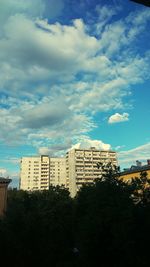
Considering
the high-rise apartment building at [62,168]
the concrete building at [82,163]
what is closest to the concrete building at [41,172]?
the high-rise apartment building at [62,168]

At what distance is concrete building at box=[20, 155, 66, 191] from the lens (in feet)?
457

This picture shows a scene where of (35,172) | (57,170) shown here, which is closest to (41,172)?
(35,172)

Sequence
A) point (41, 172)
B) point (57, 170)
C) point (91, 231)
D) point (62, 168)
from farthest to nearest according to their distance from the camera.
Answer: point (62, 168) < point (57, 170) < point (41, 172) < point (91, 231)

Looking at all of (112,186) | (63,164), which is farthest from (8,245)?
(63,164)

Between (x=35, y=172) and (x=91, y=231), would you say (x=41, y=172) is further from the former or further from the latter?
(x=91, y=231)

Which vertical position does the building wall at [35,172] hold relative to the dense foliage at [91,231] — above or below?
above

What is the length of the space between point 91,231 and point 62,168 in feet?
458

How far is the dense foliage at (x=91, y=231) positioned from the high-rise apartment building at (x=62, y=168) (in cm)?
11372

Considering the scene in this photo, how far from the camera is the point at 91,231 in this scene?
8422 millimetres

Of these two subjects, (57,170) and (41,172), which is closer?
(41,172)

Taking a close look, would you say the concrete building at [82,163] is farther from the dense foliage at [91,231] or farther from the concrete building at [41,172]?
the dense foliage at [91,231]

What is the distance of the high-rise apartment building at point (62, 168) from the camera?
131875 mm

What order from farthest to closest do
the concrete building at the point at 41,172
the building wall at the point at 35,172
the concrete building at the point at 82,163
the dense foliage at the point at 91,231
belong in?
the concrete building at the point at 41,172 → the building wall at the point at 35,172 → the concrete building at the point at 82,163 → the dense foliage at the point at 91,231

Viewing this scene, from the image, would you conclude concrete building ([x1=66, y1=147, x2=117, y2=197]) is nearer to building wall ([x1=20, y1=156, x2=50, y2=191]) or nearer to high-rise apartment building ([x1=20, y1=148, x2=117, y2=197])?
high-rise apartment building ([x1=20, y1=148, x2=117, y2=197])
